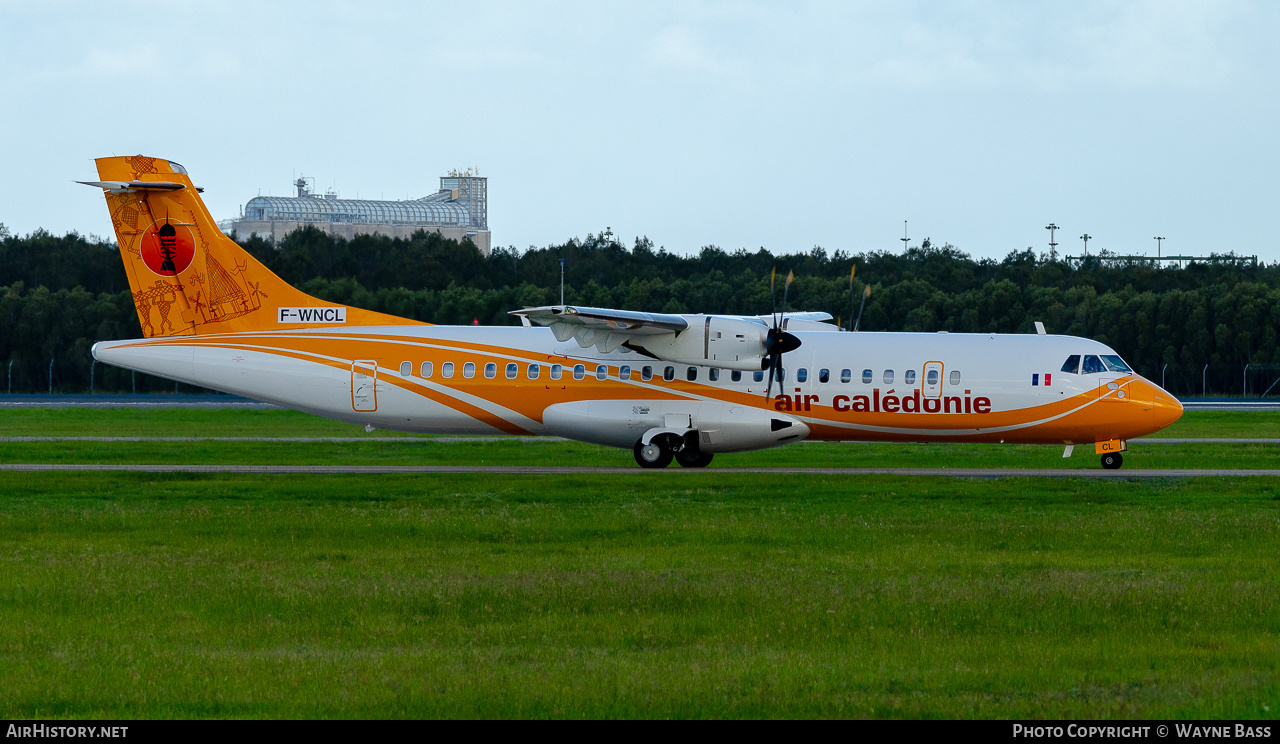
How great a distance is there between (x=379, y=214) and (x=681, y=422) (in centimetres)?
10309

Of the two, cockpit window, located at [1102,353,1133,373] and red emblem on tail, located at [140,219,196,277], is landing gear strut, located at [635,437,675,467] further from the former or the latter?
red emblem on tail, located at [140,219,196,277]

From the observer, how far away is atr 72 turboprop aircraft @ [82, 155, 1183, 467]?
88.8 ft

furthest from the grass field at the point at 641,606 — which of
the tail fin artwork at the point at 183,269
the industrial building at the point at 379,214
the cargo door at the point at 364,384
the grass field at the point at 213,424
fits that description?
the industrial building at the point at 379,214

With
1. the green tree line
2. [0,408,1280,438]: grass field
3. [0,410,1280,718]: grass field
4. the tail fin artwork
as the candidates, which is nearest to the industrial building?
the green tree line

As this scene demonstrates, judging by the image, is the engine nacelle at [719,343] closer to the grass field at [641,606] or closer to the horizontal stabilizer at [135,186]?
the grass field at [641,606]

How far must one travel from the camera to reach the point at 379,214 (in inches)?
4968

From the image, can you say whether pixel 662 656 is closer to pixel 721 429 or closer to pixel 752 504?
pixel 752 504

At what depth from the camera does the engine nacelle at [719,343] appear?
1075 inches

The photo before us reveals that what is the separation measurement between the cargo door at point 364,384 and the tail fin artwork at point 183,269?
1.37m

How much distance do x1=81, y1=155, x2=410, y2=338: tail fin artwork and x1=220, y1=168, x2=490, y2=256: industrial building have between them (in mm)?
84768

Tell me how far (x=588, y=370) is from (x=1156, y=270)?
213ft

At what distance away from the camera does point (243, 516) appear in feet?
64.2

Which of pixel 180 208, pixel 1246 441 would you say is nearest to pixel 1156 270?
pixel 1246 441

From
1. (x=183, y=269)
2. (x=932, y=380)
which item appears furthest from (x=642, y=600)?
(x=183, y=269)
